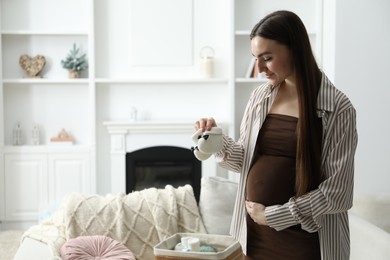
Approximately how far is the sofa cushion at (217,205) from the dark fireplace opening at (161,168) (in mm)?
2166

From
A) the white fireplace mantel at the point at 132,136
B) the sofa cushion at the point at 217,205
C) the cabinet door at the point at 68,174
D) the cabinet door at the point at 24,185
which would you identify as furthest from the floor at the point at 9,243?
the sofa cushion at the point at 217,205

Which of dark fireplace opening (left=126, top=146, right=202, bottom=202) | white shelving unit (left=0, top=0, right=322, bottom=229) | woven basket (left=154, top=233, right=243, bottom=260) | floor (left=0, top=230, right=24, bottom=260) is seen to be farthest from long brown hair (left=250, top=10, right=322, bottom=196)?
dark fireplace opening (left=126, top=146, right=202, bottom=202)

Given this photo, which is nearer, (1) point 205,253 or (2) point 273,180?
(1) point 205,253

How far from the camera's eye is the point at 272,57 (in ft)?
5.67

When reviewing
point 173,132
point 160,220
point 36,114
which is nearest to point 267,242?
point 160,220

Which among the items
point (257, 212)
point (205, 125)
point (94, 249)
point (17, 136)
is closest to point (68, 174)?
point (17, 136)

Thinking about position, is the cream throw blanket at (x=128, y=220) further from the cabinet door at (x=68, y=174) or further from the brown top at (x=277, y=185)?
the cabinet door at (x=68, y=174)

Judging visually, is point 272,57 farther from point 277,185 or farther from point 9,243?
point 9,243

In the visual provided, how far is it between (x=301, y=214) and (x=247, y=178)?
0.24 m

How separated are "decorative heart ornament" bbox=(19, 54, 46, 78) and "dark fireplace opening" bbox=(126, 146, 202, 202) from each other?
1.10 m

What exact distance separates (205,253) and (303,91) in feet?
1.70

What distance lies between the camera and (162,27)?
562cm

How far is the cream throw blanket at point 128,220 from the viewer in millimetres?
3232

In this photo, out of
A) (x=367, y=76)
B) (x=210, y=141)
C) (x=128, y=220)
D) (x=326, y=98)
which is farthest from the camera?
(x=367, y=76)
